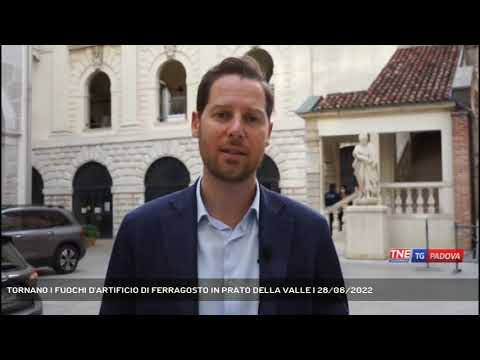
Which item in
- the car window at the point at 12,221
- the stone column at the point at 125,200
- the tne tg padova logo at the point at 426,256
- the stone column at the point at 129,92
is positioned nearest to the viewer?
the tne tg padova logo at the point at 426,256

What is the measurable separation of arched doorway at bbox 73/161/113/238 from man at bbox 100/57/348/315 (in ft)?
5.71

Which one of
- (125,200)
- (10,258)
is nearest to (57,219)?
(125,200)

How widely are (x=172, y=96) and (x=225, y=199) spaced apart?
2.92 m

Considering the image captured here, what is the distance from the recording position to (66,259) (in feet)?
12.4

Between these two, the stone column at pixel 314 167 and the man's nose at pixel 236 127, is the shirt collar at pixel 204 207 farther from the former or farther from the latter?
the stone column at pixel 314 167

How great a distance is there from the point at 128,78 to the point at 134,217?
258cm

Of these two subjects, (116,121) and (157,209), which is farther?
(116,121)

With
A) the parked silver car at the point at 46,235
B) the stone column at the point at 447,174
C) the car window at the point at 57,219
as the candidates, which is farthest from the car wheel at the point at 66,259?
the stone column at the point at 447,174

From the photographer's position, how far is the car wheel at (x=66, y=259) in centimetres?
340

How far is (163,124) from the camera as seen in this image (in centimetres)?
471

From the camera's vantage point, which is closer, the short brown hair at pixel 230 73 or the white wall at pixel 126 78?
the short brown hair at pixel 230 73

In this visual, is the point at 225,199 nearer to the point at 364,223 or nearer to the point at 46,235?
the point at 46,235
